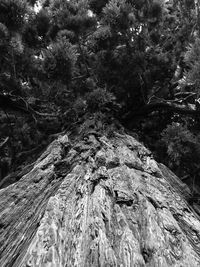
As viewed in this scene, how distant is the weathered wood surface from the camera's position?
1954 mm

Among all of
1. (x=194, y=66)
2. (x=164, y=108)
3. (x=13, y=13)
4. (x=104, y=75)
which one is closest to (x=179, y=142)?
(x=194, y=66)

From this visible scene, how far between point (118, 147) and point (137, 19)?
2696 millimetres

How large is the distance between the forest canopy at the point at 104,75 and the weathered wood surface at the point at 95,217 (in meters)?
1.36

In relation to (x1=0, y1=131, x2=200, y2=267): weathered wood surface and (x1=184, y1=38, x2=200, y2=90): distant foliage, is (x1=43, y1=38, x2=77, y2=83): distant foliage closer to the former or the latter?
(x1=0, y1=131, x2=200, y2=267): weathered wood surface

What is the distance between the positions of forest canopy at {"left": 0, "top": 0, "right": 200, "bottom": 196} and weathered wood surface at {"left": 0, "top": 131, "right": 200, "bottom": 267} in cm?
136

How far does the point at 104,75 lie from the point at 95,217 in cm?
376

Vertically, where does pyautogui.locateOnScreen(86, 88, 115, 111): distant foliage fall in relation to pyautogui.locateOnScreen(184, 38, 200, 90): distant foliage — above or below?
below

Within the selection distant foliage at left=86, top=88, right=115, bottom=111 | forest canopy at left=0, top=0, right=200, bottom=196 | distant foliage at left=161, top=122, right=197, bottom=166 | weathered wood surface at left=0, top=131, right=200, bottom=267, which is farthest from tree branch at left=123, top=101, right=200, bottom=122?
weathered wood surface at left=0, top=131, right=200, bottom=267

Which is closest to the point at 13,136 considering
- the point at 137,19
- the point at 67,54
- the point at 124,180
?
the point at 67,54

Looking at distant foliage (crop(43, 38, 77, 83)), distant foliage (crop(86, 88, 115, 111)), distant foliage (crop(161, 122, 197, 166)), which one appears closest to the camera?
distant foliage (crop(43, 38, 77, 83))

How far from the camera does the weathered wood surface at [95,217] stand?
195 cm

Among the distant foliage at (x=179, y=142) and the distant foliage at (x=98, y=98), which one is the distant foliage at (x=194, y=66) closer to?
the distant foliage at (x=179, y=142)

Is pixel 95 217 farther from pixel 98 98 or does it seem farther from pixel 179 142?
pixel 98 98

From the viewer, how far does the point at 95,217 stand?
2.33 meters
